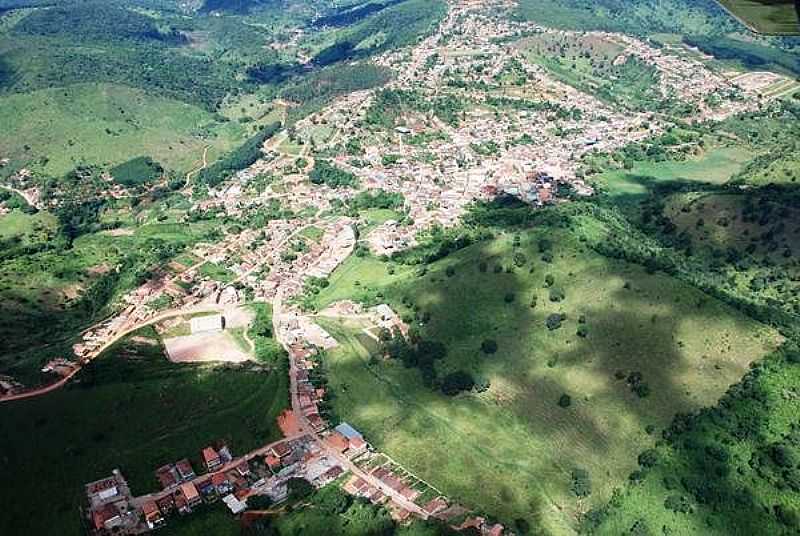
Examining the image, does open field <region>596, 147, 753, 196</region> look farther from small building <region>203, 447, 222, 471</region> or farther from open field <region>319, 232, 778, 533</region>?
small building <region>203, 447, 222, 471</region>

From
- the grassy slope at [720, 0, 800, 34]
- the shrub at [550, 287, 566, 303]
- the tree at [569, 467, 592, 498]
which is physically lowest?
the tree at [569, 467, 592, 498]

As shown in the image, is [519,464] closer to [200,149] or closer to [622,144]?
[622,144]

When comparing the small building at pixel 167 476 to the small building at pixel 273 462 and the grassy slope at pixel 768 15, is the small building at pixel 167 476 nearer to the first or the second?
the small building at pixel 273 462

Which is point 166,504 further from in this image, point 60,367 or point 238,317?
point 238,317

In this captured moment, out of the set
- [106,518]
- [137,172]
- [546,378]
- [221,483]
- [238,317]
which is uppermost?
[106,518]

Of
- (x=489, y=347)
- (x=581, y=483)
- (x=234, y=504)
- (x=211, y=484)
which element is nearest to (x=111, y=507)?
(x=211, y=484)

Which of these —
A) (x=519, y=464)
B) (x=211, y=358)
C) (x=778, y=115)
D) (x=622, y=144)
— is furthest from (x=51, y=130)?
(x=778, y=115)

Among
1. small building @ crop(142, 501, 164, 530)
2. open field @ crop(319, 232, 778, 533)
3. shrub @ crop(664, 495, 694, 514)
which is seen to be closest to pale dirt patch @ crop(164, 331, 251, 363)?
open field @ crop(319, 232, 778, 533)
